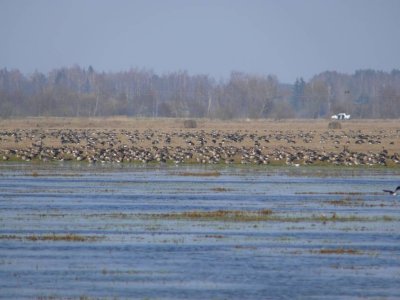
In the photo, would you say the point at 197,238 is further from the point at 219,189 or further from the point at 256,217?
the point at 219,189

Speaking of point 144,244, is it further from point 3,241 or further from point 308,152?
point 308,152

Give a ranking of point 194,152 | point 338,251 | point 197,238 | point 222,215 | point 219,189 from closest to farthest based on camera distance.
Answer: point 338,251
point 197,238
point 222,215
point 219,189
point 194,152

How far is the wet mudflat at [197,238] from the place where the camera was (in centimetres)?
1406

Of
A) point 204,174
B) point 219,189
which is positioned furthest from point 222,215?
point 204,174

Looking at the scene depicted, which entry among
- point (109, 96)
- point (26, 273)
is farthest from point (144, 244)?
point (109, 96)

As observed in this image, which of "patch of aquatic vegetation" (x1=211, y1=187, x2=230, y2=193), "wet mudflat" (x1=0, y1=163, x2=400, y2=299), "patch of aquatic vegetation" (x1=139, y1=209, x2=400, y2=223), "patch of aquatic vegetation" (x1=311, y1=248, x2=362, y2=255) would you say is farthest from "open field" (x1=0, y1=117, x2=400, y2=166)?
"patch of aquatic vegetation" (x1=311, y1=248, x2=362, y2=255)

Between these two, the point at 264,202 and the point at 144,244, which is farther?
the point at 264,202

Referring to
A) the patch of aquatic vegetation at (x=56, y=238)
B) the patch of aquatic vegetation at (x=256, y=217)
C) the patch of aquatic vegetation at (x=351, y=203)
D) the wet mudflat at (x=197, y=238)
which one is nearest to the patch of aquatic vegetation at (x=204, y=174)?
the wet mudflat at (x=197, y=238)

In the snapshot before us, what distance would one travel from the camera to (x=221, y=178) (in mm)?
31406

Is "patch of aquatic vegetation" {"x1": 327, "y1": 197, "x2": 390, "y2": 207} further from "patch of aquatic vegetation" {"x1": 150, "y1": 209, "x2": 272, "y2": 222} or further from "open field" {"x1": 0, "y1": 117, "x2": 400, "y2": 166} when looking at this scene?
"open field" {"x1": 0, "y1": 117, "x2": 400, "y2": 166}

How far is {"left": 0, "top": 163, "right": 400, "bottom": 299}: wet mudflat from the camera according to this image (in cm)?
1406

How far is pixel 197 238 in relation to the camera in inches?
714

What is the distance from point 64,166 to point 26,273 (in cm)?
2149

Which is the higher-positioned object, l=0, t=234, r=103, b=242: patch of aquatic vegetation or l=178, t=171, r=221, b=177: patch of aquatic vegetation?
l=178, t=171, r=221, b=177: patch of aquatic vegetation
